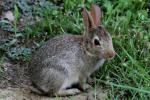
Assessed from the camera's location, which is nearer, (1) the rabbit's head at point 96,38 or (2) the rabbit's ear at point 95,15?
(1) the rabbit's head at point 96,38

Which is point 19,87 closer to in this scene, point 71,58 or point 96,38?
point 71,58

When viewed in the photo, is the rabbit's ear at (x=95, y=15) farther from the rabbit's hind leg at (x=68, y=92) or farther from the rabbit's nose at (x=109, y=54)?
the rabbit's hind leg at (x=68, y=92)

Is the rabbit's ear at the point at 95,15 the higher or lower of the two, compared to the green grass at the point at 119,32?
higher

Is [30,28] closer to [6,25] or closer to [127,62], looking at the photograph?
[6,25]

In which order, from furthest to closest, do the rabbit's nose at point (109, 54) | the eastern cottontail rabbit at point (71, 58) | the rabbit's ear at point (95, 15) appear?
the rabbit's ear at point (95, 15), the eastern cottontail rabbit at point (71, 58), the rabbit's nose at point (109, 54)

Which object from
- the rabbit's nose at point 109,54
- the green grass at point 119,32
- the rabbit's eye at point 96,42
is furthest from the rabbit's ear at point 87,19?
the green grass at point 119,32

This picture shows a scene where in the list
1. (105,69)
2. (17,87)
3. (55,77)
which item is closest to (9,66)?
(17,87)

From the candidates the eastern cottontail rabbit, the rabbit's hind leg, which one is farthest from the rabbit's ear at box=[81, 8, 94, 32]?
the rabbit's hind leg
